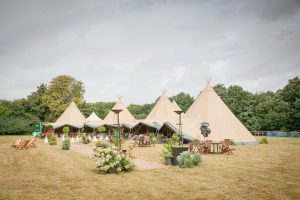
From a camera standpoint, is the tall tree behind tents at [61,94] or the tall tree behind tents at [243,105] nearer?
the tall tree behind tents at [243,105]

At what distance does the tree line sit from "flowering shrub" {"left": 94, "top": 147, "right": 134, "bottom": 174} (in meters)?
37.2

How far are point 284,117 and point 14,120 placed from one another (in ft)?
147

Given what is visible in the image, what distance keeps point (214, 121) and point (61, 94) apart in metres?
40.7

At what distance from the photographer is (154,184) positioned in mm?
8922

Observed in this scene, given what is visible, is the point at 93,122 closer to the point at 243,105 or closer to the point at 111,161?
the point at 243,105

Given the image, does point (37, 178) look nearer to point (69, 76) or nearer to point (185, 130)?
point (185, 130)

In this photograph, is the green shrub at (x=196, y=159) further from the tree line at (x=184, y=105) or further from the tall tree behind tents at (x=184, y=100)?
the tall tree behind tents at (x=184, y=100)

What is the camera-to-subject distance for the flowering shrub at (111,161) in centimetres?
1064

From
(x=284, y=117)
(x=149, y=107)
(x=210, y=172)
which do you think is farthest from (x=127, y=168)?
(x=149, y=107)

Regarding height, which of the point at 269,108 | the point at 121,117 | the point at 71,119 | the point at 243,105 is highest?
the point at 243,105

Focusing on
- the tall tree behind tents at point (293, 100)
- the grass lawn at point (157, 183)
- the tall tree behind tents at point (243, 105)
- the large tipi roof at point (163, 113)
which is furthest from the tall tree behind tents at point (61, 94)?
the grass lawn at point (157, 183)

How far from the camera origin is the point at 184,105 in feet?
198

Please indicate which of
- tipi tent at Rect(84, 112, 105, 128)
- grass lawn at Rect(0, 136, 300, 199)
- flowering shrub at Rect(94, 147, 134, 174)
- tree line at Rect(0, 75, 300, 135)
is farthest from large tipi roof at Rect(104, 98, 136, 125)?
flowering shrub at Rect(94, 147, 134, 174)

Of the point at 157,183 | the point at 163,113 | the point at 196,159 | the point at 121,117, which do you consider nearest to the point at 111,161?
the point at 157,183
